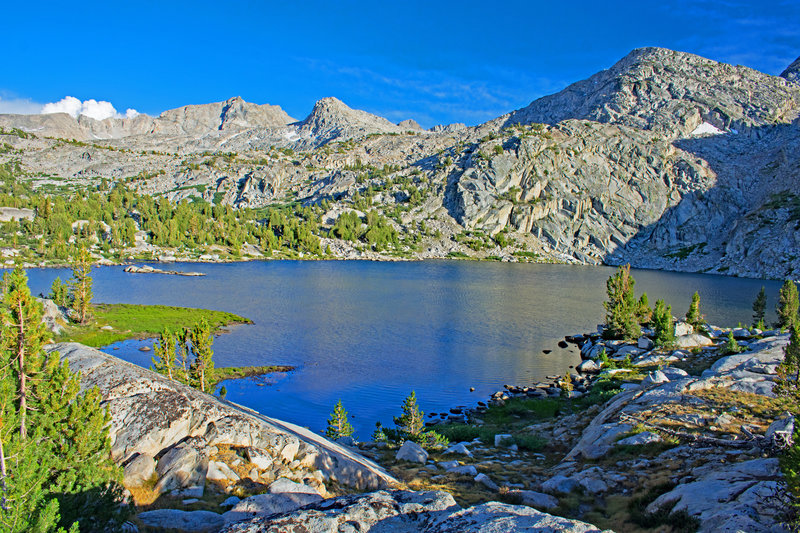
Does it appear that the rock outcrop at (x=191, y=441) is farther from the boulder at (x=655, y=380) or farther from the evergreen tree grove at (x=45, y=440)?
the boulder at (x=655, y=380)

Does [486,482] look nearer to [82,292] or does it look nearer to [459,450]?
[459,450]

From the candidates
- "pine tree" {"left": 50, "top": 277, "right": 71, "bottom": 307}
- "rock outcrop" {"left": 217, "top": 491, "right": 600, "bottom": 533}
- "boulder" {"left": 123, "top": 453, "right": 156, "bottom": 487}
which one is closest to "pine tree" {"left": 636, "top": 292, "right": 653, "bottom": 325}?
"rock outcrop" {"left": 217, "top": 491, "right": 600, "bottom": 533}

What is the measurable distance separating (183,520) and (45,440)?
4.43 meters

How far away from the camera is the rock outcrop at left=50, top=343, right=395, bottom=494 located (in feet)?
45.3

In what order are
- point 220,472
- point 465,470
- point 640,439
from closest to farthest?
point 220,472 → point 640,439 → point 465,470

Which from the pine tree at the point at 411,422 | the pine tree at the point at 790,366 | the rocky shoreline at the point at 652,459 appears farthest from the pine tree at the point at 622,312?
the pine tree at the point at 411,422

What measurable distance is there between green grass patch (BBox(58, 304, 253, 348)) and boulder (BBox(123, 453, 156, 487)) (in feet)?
132

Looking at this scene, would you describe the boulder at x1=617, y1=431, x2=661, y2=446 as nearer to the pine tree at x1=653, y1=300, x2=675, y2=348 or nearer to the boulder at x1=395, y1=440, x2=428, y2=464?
the boulder at x1=395, y1=440, x2=428, y2=464

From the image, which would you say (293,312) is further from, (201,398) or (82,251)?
(201,398)

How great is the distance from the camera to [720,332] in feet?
189

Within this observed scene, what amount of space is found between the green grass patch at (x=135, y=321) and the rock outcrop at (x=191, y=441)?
123 feet

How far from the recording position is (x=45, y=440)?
11.6m

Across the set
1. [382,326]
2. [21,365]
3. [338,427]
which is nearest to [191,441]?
[21,365]

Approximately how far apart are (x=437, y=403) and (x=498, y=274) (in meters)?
114
